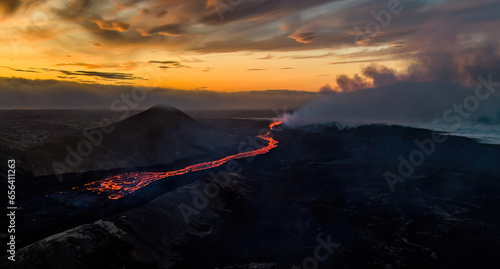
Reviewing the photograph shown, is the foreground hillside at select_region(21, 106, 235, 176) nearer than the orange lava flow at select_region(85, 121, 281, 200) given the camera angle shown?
No

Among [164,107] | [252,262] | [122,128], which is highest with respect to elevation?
[164,107]

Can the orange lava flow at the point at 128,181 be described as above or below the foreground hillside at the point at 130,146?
below

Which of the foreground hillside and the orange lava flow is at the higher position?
Result: the foreground hillside

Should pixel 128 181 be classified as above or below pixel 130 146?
below

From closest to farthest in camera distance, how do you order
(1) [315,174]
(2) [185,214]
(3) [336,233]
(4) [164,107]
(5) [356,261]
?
(5) [356,261]
(3) [336,233]
(2) [185,214]
(1) [315,174]
(4) [164,107]

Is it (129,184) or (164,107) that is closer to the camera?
(129,184)

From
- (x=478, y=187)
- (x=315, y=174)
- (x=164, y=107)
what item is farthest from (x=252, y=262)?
(x=164, y=107)

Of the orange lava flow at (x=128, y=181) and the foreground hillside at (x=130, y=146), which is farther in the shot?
the foreground hillside at (x=130, y=146)

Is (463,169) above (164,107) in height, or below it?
below

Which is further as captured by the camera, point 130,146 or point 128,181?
point 130,146

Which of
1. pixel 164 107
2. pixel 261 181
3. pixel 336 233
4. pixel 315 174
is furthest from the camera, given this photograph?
pixel 164 107

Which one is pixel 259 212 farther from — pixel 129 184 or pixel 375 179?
pixel 375 179
